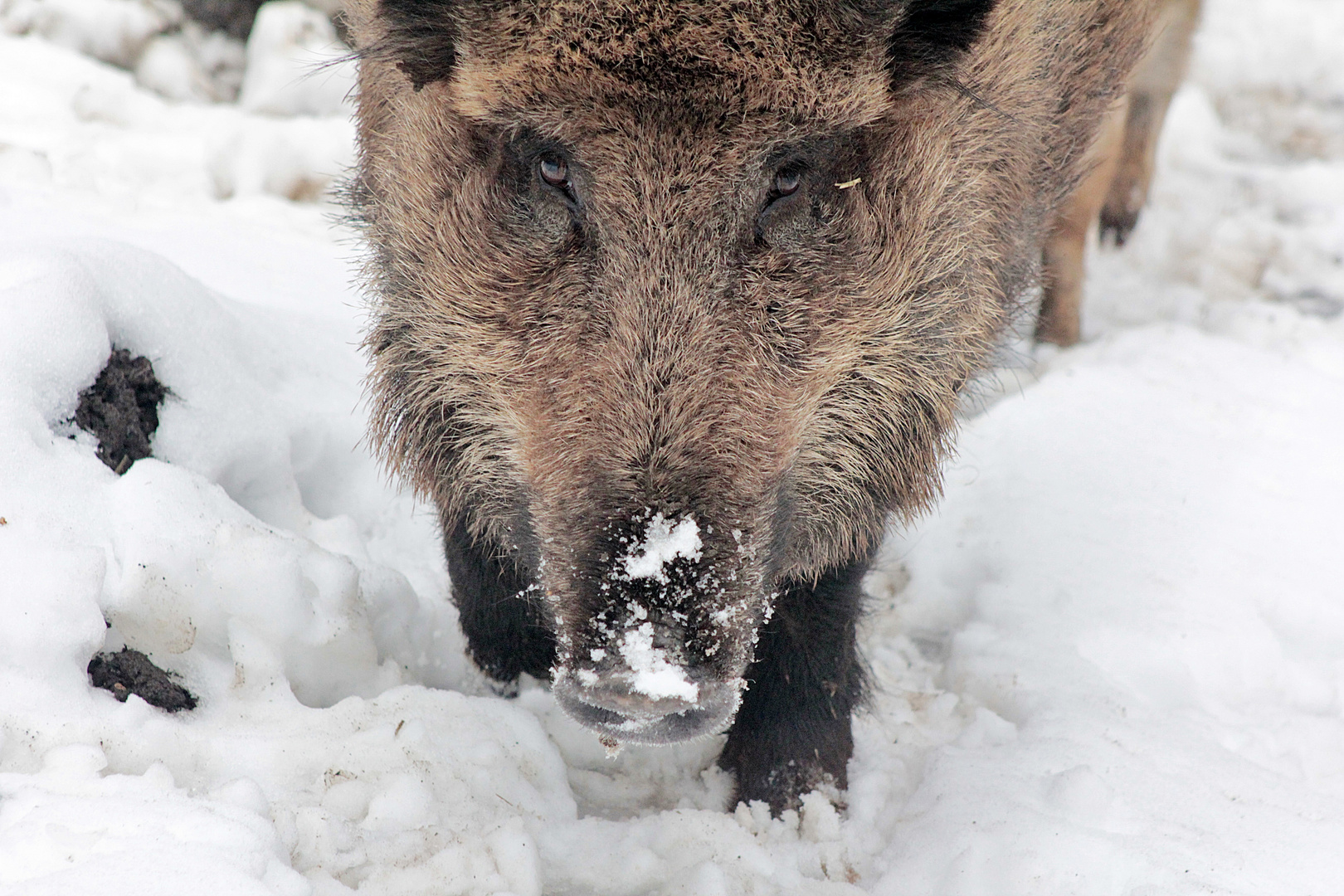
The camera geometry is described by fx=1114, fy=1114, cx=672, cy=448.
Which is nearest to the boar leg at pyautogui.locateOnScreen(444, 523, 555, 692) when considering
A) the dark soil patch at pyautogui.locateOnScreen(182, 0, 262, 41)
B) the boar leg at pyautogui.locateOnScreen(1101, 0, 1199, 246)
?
the boar leg at pyautogui.locateOnScreen(1101, 0, 1199, 246)

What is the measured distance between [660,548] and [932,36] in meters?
1.12

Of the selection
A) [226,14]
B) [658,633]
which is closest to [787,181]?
[658,633]

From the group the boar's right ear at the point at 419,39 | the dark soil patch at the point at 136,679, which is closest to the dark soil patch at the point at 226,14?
the boar's right ear at the point at 419,39

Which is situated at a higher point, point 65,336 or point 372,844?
point 65,336

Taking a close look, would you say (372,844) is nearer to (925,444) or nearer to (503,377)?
(503,377)

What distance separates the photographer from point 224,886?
5.89 feet

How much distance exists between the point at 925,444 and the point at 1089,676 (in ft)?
3.84

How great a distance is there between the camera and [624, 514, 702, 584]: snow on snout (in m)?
1.91

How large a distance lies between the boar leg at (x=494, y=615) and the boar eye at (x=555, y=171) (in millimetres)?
1118

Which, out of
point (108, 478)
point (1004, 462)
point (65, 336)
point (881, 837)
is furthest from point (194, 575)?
point (1004, 462)

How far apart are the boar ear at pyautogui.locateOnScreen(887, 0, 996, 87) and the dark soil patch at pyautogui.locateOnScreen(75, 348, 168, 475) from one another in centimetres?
195

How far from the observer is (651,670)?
189 centimetres

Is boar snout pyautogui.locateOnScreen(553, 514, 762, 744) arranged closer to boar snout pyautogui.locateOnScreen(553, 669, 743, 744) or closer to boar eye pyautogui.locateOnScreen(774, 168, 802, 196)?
boar snout pyautogui.locateOnScreen(553, 669, 743, 744)

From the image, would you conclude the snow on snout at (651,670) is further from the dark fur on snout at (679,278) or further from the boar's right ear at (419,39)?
the boar's right ear at (419,39)
